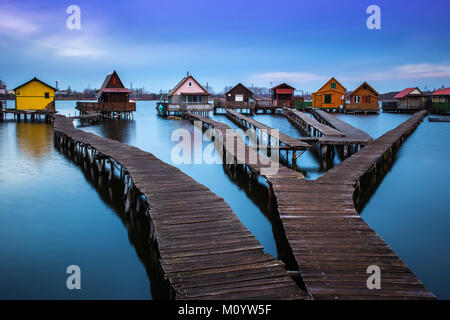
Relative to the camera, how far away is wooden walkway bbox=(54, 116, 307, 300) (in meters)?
6.23

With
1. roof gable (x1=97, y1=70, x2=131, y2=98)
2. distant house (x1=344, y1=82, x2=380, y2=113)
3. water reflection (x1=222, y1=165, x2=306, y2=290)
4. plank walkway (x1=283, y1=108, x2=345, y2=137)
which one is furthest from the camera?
distant house (x1=344, y1=82, x2=380, y2=113)

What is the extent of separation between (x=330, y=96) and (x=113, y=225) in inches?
2455

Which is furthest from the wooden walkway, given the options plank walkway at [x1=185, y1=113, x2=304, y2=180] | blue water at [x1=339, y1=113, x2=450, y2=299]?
blue water at [x1=339, y1=113, x2=450, y2=299]

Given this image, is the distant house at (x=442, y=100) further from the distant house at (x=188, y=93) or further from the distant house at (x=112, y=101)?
the distant house at (x=112, y=101)

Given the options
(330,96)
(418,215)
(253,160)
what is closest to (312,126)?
(253,160)

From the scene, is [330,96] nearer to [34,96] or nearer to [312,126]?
[312,126]

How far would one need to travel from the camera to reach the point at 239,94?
226 feet

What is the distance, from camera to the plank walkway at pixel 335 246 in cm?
639

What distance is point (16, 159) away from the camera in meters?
24.2

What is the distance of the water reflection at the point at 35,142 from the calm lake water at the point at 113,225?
7.86 feet

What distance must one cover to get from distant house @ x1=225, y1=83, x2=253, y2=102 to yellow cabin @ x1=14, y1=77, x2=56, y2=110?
29.0 meters

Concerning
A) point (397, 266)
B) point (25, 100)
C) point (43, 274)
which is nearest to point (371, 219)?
point (397, 266)

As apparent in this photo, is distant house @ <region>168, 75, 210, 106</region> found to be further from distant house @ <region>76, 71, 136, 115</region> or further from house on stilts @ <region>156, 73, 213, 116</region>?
distant house @ <region>76, 71, 136, 115</region>

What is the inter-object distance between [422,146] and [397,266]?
2876 centimetres
